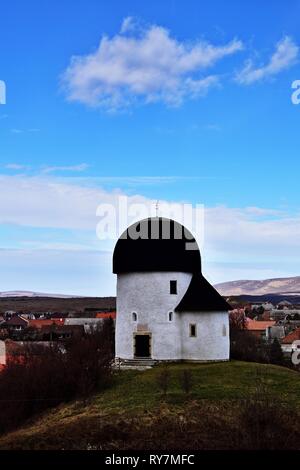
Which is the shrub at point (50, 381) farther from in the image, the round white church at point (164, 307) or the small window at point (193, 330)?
the small window at point (193, 330)

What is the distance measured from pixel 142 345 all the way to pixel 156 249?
4.50 m

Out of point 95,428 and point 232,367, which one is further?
point 232,367

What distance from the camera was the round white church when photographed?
3133 centimetres

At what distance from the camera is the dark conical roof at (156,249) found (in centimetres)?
3154

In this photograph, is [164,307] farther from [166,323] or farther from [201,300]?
[201,300]

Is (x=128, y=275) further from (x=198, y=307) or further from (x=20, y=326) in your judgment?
(x=20, y=326)

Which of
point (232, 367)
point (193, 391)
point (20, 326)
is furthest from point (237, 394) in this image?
point (20, 326)

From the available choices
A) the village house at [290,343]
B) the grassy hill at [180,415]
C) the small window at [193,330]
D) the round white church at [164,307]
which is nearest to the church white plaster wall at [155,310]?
the round white church at [164,307]

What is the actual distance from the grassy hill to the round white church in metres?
2.39

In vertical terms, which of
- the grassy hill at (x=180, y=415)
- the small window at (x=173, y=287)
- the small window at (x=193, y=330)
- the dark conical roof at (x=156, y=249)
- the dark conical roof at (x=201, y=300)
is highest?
the dark conical roof at (x=156, y=249)

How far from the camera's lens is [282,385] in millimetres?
25531

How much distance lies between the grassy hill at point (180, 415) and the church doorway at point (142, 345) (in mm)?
2460
